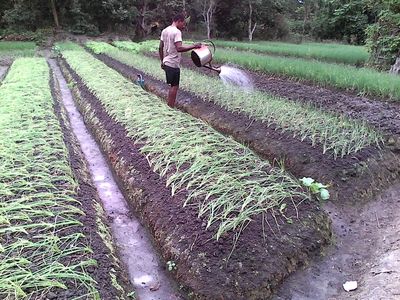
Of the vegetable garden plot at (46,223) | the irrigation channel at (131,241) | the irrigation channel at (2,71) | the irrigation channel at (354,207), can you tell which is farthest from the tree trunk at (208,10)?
the vegetable garden plot at (46,223)

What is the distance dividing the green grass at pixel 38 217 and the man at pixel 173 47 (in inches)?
70.6

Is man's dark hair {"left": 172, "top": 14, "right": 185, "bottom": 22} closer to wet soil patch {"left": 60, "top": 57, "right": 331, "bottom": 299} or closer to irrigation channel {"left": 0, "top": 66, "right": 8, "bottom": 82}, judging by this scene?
wet soil patch {"left": 60, "top": 57, "right": 331, "bottom": 299}

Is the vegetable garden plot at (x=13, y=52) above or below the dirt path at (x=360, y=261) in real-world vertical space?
below

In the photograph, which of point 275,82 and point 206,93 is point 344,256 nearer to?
point 206,93

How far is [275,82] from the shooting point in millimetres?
7488

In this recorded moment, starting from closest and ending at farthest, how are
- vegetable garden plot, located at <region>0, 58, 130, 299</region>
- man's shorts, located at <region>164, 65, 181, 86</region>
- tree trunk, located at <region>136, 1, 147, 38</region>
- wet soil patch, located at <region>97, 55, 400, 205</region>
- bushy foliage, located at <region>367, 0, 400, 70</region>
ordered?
vegetable garden plot, located at <region>0, 58, 130, 299</region> → wet soil patch, located at <region>97, 55, 400, 205</region> → man's shorts, located at <region>164, 65, 181, 86</region> → bushy foliage, located at <region>367, 0, 400, 70</region> → tree trunk, located at <region>136, 1, 147, 38</region>

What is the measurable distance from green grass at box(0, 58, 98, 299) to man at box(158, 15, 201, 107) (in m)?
1.79

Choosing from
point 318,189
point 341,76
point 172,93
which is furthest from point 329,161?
point 341,76

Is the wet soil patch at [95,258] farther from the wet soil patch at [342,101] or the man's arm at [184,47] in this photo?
the wet soil patch at [342,101]

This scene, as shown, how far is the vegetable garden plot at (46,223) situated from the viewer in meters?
2.13

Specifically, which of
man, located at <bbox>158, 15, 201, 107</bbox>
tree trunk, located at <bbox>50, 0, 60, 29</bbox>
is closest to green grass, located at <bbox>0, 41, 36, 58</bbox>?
tree trunk, located at <bbox>50, 0, 60, 29</bbox>

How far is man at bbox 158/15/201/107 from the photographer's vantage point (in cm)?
531

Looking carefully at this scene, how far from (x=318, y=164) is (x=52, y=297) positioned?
8.67 feet

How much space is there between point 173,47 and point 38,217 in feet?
11.2
